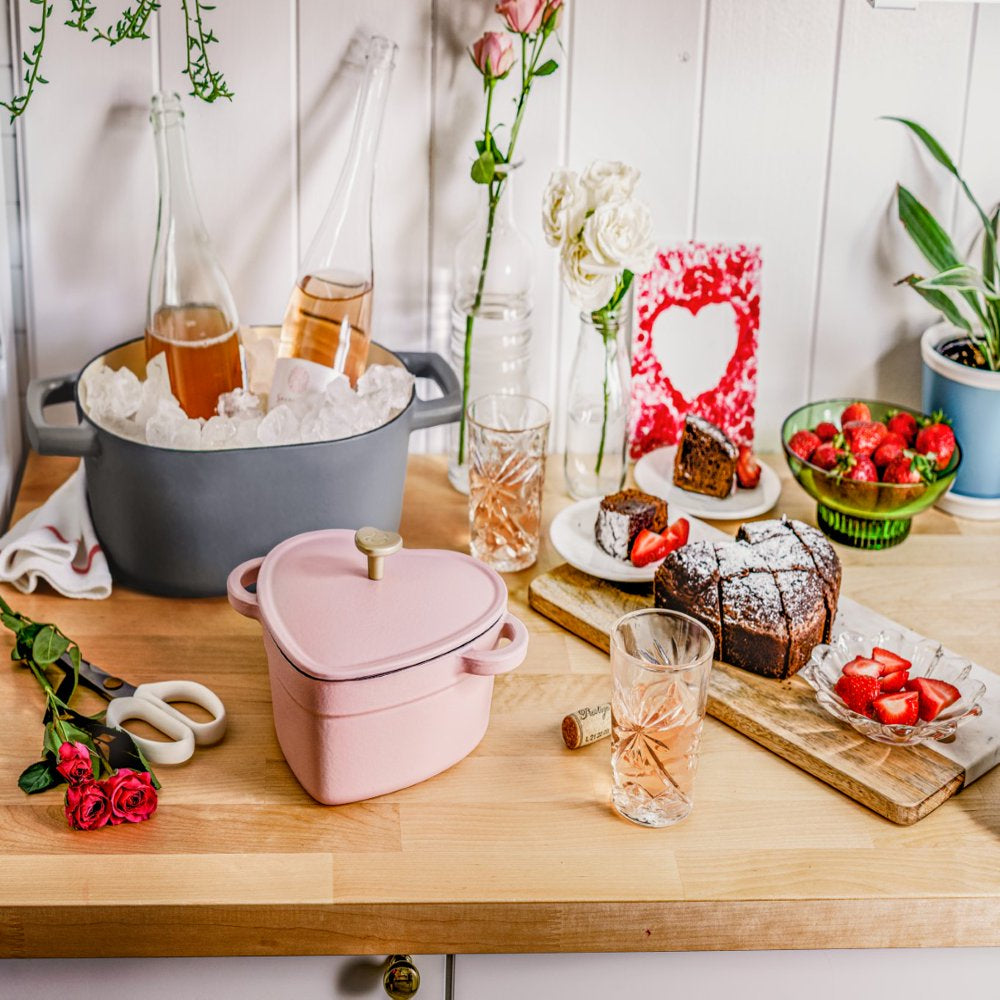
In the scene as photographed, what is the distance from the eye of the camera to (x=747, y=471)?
1.50m

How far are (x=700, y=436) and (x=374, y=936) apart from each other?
725 millimetres

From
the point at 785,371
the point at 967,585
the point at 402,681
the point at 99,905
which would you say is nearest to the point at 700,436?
the point at 785,371

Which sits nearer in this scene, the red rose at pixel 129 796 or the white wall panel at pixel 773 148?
the red rose at pixel 129 796

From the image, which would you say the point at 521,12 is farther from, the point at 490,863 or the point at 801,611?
the point at 490,863

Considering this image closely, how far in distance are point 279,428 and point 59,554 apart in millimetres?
256

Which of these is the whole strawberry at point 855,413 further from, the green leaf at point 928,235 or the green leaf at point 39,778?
the green leaf at point 39,778

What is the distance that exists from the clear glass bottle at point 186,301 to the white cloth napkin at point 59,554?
0.16 meters

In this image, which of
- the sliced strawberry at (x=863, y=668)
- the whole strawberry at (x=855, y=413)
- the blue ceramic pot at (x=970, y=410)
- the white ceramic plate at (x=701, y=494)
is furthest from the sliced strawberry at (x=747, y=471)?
the sliced strawberry at (x=863, y=668)

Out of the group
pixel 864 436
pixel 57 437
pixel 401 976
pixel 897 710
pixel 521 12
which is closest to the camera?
pixel 401 976

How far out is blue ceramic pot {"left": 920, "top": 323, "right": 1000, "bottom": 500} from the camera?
4.70 ft

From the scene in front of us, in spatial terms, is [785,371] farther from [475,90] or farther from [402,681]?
[402,681]

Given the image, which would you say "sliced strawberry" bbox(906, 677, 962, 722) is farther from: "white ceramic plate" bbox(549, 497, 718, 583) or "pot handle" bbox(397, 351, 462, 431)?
"pot handle" bbox(397, 351, 462, 431)

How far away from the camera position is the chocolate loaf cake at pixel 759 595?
116 cm

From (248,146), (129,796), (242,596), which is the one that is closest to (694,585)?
(242,596)
